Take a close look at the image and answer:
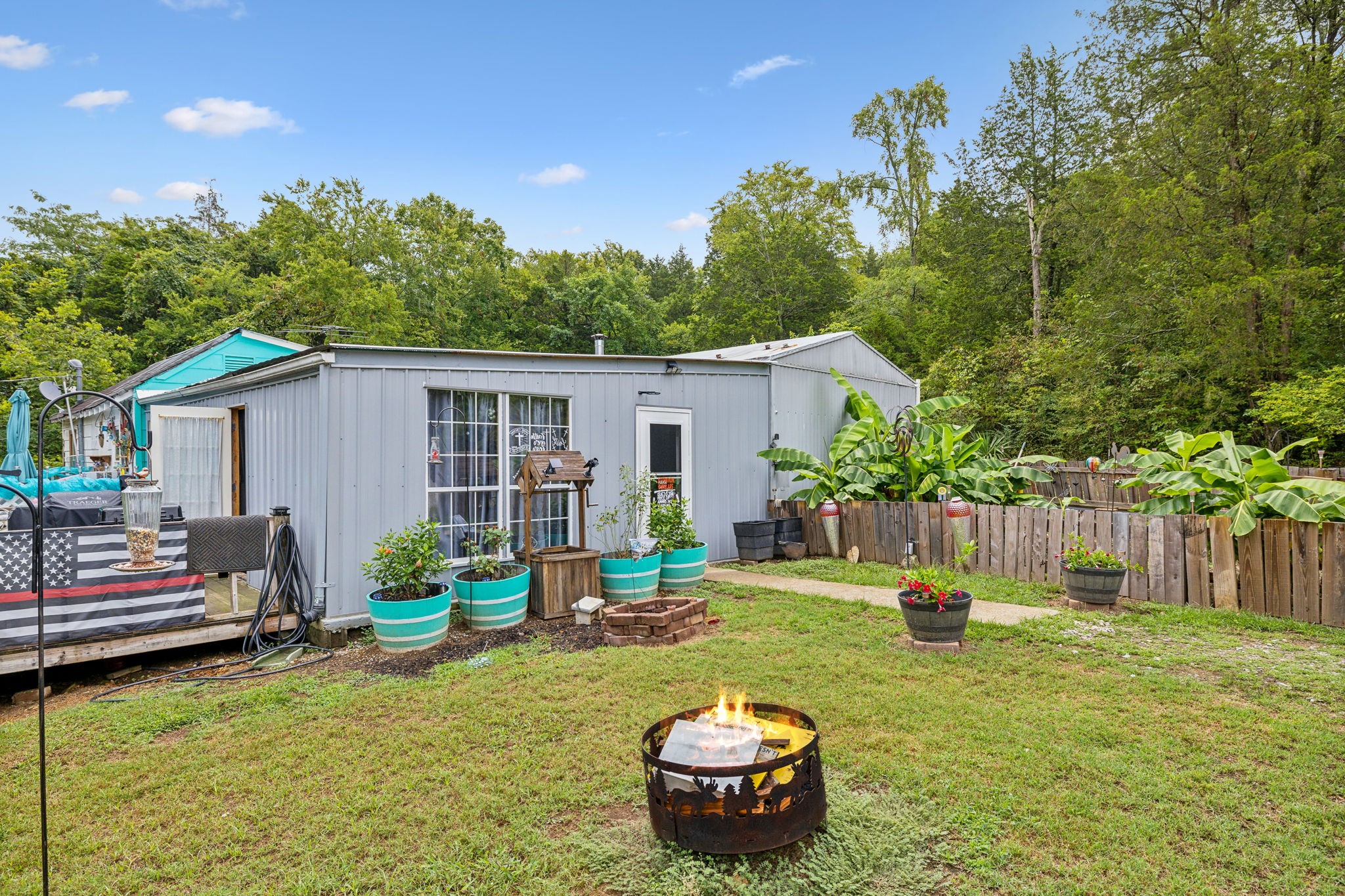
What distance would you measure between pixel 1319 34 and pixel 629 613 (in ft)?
63.2

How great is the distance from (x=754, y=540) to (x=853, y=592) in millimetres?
2158

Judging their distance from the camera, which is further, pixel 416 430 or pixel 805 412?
pixel 805 412

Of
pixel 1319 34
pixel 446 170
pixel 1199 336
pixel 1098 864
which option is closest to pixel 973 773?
pixel 1098 864

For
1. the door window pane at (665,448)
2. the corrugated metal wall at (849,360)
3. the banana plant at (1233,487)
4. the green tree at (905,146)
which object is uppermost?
the green tree at (905,146)

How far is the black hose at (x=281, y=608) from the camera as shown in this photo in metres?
5.51

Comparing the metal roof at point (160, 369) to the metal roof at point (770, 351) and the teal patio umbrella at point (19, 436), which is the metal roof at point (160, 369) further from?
the metal roof at point (770, 351)

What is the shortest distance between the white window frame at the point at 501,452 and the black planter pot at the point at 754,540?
2819mm

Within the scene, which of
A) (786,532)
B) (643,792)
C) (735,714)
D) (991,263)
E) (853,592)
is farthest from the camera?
(991,263)

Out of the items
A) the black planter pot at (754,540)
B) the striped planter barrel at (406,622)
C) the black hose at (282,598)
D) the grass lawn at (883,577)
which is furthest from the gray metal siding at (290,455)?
the black planter pot at (754,540)

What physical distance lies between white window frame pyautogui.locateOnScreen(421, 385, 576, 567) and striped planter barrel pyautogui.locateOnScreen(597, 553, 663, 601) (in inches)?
37.7

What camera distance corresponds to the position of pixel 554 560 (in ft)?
20.8

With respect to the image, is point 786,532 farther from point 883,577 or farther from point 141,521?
point 141,521

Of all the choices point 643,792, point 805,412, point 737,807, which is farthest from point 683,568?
point 737,807

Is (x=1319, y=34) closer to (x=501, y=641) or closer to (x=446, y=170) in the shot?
(x=501, y=641)
